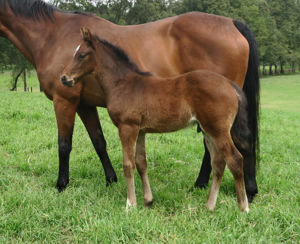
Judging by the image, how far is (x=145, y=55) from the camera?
11.4ft

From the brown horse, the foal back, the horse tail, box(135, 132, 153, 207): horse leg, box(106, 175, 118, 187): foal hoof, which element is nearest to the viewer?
the foal back

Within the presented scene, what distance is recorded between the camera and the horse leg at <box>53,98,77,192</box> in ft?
11.6

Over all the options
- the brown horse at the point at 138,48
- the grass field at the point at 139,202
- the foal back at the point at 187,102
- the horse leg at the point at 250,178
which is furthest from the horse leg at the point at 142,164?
the horse leg at the point at 250,178

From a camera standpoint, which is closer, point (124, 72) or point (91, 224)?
point (91, 224)

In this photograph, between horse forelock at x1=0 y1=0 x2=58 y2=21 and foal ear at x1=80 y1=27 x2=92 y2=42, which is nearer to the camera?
foal ear at x1=80 y1=27 x2=92 y2=42

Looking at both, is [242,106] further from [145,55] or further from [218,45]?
[145,55]

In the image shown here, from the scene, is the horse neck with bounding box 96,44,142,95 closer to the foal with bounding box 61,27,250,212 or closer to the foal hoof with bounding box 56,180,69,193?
the foal with bounding box 61,27,250,212

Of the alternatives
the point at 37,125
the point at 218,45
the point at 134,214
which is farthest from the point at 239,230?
the point at 37,125

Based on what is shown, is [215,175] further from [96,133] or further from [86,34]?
[86,34]

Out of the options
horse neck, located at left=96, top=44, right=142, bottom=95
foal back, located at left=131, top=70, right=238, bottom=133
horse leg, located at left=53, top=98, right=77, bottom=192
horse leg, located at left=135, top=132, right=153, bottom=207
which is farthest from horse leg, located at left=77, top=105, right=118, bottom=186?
foal back, located at left=131, top=70, right=238, bottom=133

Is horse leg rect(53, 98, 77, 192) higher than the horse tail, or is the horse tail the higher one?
the horse tail

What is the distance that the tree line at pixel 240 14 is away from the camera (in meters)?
29.5

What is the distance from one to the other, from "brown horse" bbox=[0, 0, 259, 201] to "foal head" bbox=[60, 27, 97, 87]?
596 millimetres

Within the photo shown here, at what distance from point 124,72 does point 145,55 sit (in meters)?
0.64
